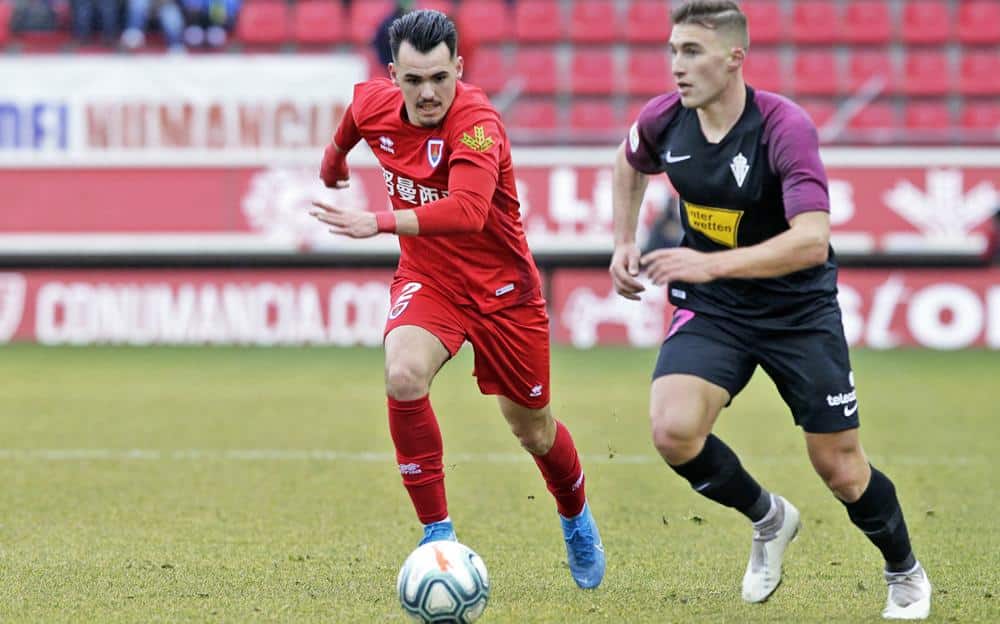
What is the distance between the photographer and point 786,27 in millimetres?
20828

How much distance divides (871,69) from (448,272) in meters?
15.8

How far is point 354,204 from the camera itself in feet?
57.0

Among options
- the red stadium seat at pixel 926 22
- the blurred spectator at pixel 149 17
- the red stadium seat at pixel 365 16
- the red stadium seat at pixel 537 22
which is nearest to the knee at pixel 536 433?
the blurred spectator at pixel 149 17

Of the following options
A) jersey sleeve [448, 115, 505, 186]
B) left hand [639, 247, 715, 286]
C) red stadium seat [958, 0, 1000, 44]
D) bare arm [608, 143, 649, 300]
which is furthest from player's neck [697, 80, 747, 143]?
red stadium seat [958, 0, 1000, 44]

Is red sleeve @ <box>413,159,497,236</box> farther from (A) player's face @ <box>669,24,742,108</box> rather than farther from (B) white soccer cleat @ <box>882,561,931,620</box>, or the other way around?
(B) white soccer cleat @ <box>882,561,931,620</box>

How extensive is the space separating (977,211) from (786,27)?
15.6 ft

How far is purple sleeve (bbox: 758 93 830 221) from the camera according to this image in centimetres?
490

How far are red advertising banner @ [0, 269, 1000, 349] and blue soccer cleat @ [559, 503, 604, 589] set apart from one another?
11406 millimetres

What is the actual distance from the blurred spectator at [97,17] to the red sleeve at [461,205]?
586 inches

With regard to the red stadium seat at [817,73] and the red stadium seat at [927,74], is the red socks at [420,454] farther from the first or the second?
the red stadium seat at [927,74]

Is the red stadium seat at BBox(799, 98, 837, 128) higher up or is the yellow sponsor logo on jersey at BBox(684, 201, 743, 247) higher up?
the yellow sponsor logo on jersey at BBox(684, 201, 743, 247)

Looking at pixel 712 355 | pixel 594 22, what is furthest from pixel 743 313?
pixel 594 22

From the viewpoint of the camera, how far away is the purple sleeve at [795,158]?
4.90 metres

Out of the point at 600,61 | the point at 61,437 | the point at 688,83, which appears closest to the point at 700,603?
the point at 688,83
